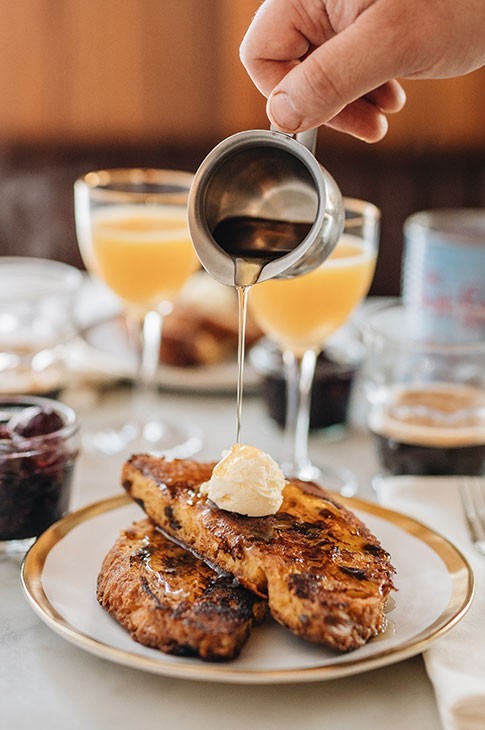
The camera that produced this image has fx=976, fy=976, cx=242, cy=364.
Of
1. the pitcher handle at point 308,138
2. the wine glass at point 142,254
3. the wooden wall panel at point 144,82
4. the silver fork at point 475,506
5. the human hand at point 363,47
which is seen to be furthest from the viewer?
the wooden wall panel at point 144,82

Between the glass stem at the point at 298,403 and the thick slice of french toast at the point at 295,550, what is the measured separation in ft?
1.47

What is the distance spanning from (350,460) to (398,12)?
2.95ft

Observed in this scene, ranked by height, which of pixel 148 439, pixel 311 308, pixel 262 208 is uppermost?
pixel 262 208

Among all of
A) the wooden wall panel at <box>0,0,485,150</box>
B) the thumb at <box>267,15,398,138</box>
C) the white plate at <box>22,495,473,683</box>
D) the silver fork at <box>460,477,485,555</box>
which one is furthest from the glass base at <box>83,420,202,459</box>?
the wooden wall panel at <box>0,0,485,150</box>

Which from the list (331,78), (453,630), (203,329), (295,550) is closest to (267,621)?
(295,550)

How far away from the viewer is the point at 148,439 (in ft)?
6.37

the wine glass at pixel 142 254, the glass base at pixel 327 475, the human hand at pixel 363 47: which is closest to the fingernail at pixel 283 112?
the human hand at pixel 363 47

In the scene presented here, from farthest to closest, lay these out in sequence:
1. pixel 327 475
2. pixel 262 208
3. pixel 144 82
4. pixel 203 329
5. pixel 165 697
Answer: pixel 144 82 < pixel 203 329 < pixel 327 475 < pixel 262 208 < pixel 165 697

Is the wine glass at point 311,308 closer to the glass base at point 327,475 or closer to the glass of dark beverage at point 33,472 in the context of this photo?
the glass base at point 327,475

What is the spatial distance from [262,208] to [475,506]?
57 centimetres

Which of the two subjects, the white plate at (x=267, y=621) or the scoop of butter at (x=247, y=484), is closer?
the white plate at (x=267, y=621)

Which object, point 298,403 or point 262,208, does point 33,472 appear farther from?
point 298,403

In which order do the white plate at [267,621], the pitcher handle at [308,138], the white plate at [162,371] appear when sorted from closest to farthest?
the white plate at [267,621]
the pitcher handle at [308,138]
the white plate at [162,371]

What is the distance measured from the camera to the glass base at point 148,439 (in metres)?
1.85
